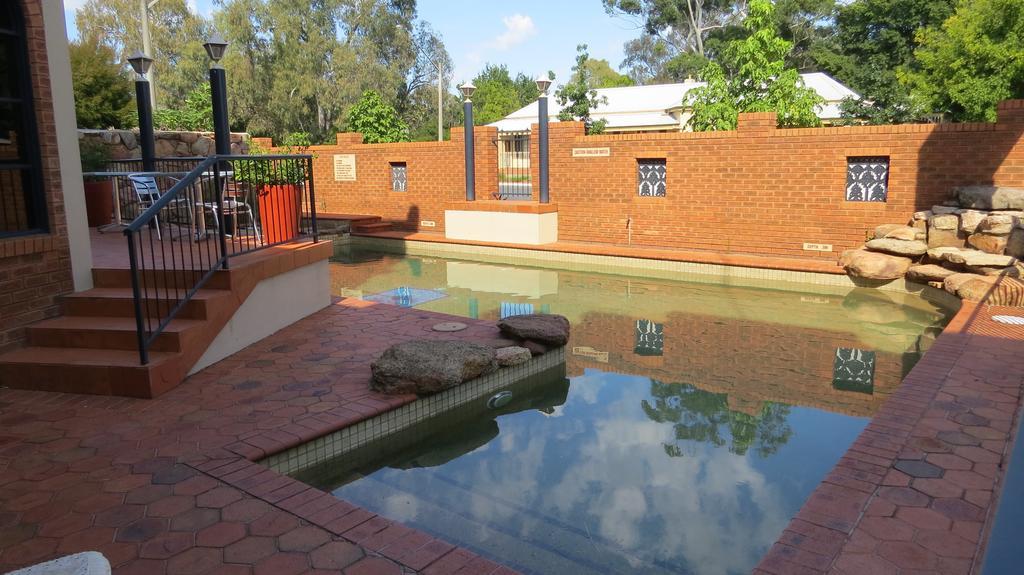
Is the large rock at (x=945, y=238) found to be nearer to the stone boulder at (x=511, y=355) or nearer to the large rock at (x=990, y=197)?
the large rock at (x=990, y=197)

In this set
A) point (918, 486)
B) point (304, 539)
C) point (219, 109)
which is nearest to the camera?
point (304, 539)

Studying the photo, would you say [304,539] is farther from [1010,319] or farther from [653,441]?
[1010,319]

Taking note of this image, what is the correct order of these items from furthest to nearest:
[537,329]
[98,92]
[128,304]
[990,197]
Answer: [98,92], [990,197], [537,329], [128,304]

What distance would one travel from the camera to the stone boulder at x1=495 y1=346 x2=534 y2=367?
5270 mm

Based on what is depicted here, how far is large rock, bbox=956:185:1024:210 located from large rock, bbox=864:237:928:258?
74cm

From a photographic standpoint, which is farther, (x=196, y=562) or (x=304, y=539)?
(x=304, y=539)

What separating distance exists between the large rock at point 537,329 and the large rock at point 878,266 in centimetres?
510

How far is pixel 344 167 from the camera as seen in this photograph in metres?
16.0

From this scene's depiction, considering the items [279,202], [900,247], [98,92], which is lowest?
[900,247]

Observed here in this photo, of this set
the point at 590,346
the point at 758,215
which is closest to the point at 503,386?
the point at 590,346

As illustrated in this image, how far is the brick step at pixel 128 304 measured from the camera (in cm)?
501

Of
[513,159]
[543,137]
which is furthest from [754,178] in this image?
[513,159]

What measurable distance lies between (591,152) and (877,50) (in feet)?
69.4

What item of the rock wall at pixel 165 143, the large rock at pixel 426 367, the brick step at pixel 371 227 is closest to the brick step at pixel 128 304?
the large rock at pixel 426 367
